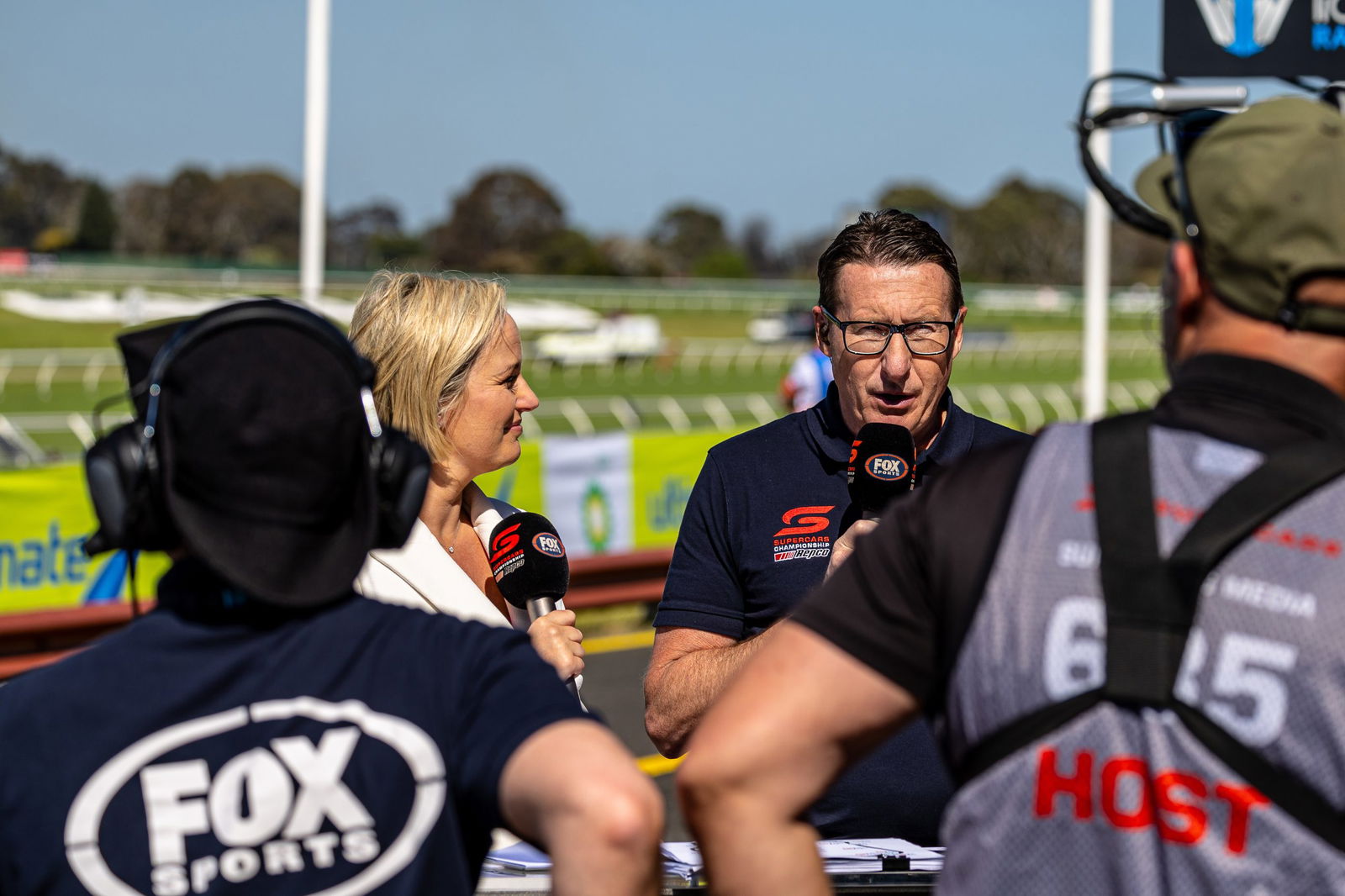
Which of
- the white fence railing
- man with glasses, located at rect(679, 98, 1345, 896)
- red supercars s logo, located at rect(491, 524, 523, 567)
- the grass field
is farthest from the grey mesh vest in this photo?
the white fence railing

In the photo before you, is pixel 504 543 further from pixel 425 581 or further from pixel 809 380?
pixel 809 380

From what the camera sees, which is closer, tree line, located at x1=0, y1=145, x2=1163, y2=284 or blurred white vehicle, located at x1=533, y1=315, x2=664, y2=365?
blurred white vehicle, located at x1=533, y1=315, x2=664, y2=365

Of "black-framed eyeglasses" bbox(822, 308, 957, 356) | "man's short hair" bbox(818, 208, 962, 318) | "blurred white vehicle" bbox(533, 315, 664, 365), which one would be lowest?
"black-framed eyeglasses" bbox(822, 308, 957, 356)

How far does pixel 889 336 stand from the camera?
363 centimetres

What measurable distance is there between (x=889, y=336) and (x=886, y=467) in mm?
531

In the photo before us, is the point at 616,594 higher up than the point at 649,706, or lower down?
lower down

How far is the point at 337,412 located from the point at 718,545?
1749 mm

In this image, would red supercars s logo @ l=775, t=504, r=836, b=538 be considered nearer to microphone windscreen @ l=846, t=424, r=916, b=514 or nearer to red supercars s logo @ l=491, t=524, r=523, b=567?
microphone windscreen @ l=846, t=424, r=916, b=514

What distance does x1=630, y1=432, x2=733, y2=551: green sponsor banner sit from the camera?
13.3 meters

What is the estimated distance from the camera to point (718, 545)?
11.5 feet

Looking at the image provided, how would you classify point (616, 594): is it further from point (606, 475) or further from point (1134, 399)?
point (1134, 399)

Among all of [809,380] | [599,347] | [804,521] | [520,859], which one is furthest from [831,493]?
[599,347]

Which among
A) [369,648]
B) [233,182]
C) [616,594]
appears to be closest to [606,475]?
[616,594]

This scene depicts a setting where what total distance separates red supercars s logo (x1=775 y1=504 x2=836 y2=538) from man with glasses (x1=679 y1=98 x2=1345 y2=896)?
63.6 inches
